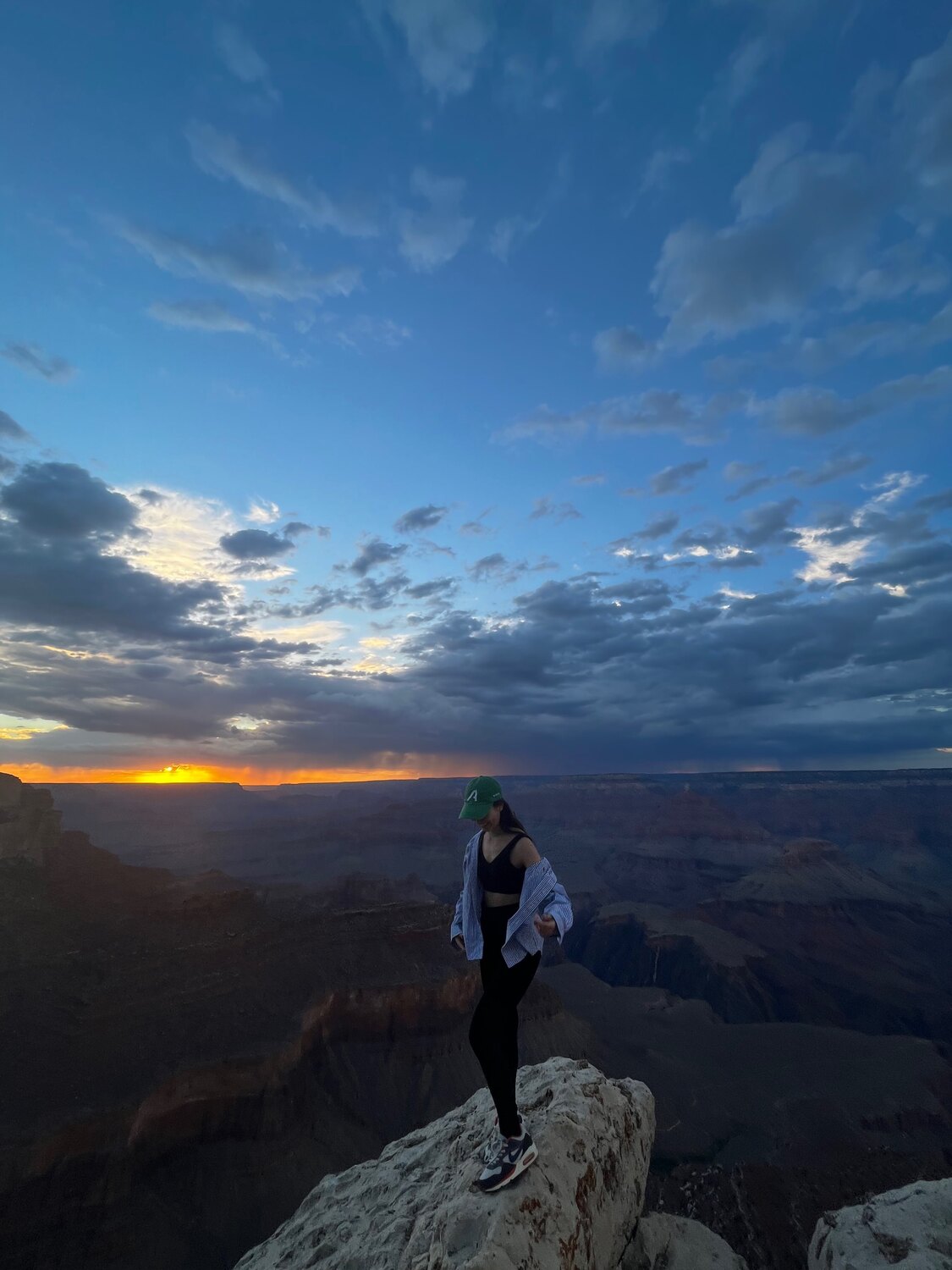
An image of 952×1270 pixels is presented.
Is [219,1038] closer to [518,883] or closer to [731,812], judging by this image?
[518,883]

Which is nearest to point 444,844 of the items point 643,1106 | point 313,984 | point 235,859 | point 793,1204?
point 235,859

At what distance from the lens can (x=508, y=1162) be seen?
16.3ft

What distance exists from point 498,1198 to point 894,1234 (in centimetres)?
398

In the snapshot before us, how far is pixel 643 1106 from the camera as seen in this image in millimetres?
7172

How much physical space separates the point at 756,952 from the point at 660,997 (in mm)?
21686

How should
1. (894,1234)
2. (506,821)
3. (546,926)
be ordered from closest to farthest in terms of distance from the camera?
1. (546,926)
2. (506,821)
3. (894,1234)

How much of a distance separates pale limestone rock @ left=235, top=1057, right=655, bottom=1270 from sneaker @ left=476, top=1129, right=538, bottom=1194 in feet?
0.22

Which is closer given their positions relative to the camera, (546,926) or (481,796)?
(546,926)

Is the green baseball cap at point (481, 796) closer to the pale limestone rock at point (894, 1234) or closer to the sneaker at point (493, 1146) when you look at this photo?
the sneaker at point (493, 1146)

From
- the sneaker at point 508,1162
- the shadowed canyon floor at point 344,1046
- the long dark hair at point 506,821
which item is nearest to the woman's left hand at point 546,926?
the long dark hair at point 506,821

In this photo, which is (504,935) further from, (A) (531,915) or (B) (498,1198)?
(B) (498,1198)

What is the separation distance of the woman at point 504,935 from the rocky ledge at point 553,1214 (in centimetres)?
24

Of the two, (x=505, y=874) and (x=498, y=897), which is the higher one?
(x=505, y=874)

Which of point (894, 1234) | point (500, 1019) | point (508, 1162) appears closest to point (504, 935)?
point (500, 1019)
